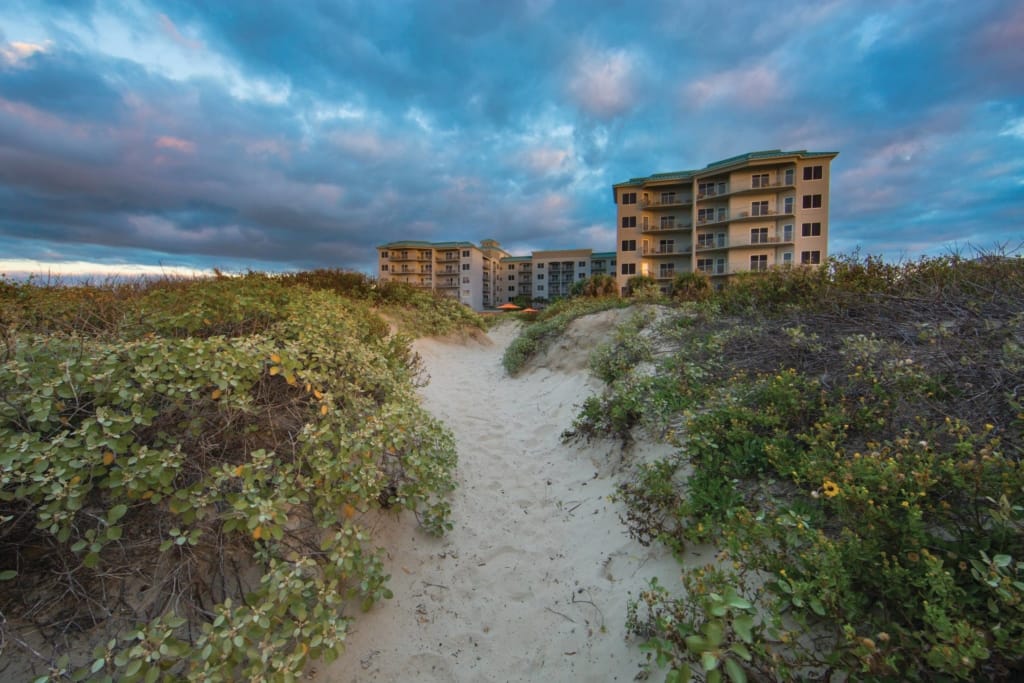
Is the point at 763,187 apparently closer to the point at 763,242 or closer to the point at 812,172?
the point at 812,172

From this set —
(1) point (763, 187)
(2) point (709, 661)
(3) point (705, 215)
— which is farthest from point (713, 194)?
(2) point (709, 661)

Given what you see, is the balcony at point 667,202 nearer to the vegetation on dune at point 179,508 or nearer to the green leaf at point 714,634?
the vegetation on dune at point 179,508

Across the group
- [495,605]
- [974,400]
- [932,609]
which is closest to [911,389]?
[974,400]

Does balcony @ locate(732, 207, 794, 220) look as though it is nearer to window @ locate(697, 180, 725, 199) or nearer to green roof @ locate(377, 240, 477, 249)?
window @ locate(697, 180, 725, 199)

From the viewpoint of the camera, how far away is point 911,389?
10.3 ft

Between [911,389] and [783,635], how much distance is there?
8.07 feet

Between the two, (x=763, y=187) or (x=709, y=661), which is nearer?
(x=709, y=661)

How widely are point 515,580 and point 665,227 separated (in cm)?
4002

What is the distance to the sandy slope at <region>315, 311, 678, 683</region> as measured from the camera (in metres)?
2.56

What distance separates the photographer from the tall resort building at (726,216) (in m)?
31.8

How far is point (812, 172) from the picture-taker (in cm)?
3159

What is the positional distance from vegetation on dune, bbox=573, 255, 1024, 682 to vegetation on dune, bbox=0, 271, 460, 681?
195cm

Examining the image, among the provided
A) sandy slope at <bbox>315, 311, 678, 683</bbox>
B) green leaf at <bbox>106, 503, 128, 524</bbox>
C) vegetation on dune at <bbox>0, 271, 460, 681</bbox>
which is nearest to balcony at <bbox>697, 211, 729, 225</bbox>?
sandy slope at <bbox>315, 311, 678, 683</bbox>

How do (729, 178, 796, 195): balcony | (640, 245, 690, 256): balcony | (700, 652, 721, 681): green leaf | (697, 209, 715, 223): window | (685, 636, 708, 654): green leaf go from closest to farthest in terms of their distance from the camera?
(700, 652, 721, 681): green leaf < (685, 636, 708, 654): green leaf < (729, 178, 796, 195): balcony < (697, 209, 715, 223): window < (640, 245, 690, 256): balcony
